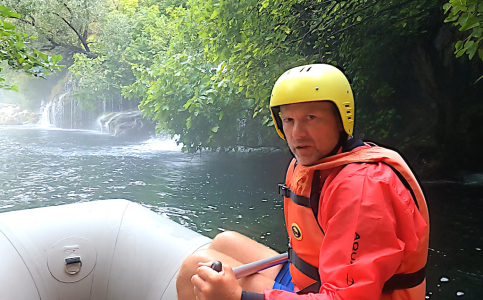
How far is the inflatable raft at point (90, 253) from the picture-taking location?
1.19 metres

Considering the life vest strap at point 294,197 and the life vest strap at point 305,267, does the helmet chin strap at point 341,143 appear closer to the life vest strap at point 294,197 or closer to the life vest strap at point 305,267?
the life vest strap at point 294,197

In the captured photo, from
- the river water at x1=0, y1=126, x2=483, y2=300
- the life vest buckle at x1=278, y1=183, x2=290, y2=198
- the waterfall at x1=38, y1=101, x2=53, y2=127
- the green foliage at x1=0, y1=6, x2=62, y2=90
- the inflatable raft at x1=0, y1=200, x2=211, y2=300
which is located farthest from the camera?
the waterfall at x1=38, y1=101, x2=53, y2=127

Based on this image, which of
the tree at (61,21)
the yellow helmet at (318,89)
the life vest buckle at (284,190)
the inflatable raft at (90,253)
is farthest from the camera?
the tree at (61,21)

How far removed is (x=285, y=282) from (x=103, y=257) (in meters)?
0.81

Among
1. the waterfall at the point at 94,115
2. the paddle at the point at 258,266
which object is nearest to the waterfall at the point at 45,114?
the waterfall at the point at 94,115

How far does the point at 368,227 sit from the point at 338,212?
5 centimetres

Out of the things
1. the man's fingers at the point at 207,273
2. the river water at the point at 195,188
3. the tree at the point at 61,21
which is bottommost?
the river water at the point at 195,188

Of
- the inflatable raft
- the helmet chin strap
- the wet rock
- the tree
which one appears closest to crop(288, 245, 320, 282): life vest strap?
the helmet chin strap

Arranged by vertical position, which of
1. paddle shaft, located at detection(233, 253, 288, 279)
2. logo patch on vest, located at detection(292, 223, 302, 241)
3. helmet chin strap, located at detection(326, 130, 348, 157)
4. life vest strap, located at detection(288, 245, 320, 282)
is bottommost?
paddle shaft, located at detection(233, 253, 288, 279)

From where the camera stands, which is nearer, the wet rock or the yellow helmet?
the yellow helmet

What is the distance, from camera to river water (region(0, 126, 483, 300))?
256cm

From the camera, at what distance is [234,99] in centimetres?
481

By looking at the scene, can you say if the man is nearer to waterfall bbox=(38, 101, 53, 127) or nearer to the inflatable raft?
the inflatable raft

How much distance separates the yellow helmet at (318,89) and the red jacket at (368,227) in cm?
10
